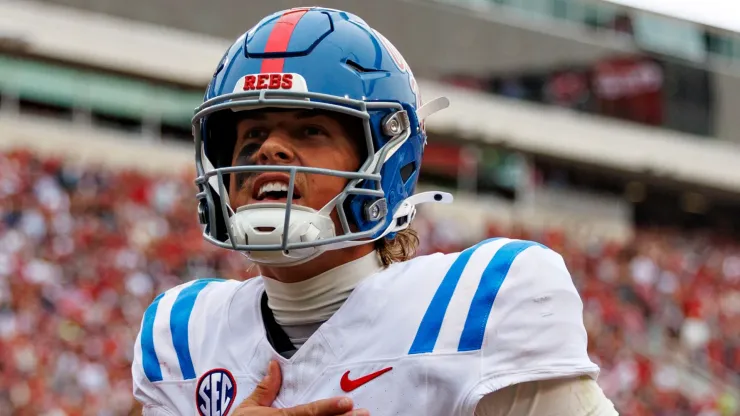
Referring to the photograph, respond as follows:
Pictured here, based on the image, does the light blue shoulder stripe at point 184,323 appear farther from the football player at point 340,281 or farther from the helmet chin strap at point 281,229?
the helmet chin strap at point 281,229

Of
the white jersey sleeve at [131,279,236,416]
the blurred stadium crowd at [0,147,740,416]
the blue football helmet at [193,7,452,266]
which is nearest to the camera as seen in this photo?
the blue football helmet at [193,7,452,266]

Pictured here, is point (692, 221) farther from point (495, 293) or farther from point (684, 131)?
point (495, 293)

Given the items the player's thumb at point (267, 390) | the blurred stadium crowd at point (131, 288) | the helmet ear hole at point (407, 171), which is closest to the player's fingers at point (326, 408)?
the player's thumb at point (267, 390)

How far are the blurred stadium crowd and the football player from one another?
5729 mm

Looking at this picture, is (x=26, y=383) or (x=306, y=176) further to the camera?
(x=26, y=383)

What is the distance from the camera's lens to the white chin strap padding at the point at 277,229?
181 centimetres

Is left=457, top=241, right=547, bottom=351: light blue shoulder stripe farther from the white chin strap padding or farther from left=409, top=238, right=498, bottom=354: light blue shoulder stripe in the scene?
the white chin strap padding

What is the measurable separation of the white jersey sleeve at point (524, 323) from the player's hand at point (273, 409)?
187 mm

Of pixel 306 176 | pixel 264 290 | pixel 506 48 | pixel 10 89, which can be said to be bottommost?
pixel 264 290

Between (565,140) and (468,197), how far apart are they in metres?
2.27

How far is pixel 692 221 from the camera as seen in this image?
2011cm

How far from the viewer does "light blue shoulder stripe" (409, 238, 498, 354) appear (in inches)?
71.1

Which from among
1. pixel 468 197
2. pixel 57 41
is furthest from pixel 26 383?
pixel 468 197

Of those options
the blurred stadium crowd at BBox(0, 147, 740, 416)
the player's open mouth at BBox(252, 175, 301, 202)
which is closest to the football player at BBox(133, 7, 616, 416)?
the player's open mouth at BBox(252, 175, 301, 202)
